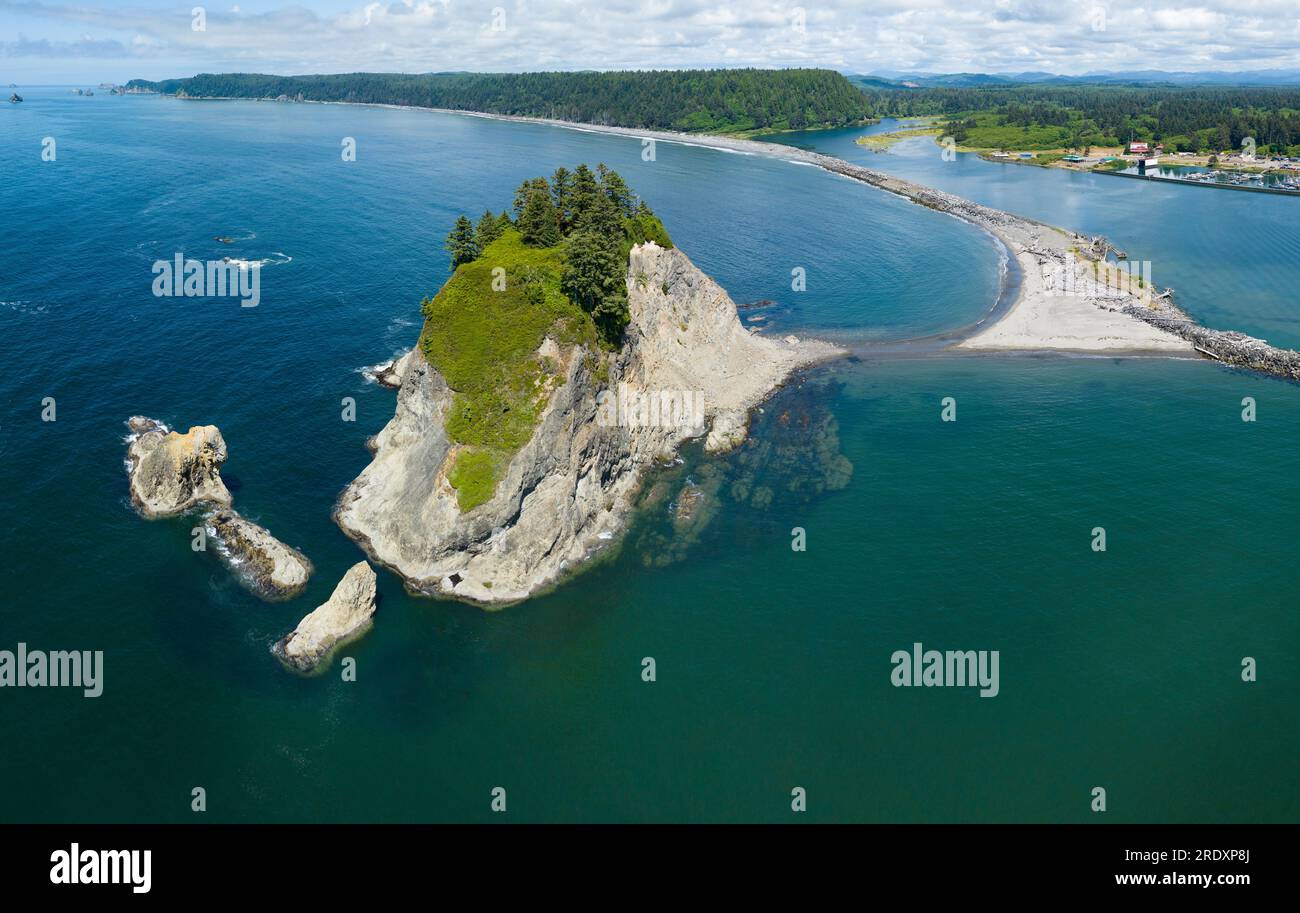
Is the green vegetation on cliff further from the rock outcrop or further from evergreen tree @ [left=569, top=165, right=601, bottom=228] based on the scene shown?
the rock outcrop

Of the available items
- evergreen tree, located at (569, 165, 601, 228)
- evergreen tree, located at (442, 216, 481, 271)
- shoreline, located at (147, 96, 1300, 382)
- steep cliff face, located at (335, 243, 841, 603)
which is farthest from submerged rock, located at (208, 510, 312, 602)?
shoreline, located at (147, 96, 1300, 382)

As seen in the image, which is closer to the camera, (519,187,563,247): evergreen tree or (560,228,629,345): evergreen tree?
(560,228,629,345): evergreen tree

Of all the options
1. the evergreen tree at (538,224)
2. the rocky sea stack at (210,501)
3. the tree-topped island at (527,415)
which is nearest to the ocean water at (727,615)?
the rocky sea stack at (210,501)

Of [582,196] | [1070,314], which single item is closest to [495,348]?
[582,196]

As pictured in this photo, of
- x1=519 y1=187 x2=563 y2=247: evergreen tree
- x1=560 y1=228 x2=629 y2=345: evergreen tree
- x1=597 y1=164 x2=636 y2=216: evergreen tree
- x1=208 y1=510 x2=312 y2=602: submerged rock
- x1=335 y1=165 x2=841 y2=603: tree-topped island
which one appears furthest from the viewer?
x1=597 y1=164 x2=636 y2=216: evergreen tree

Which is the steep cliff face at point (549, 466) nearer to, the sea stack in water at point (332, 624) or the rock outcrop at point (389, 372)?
the sea stack in water at point (332, 624)
